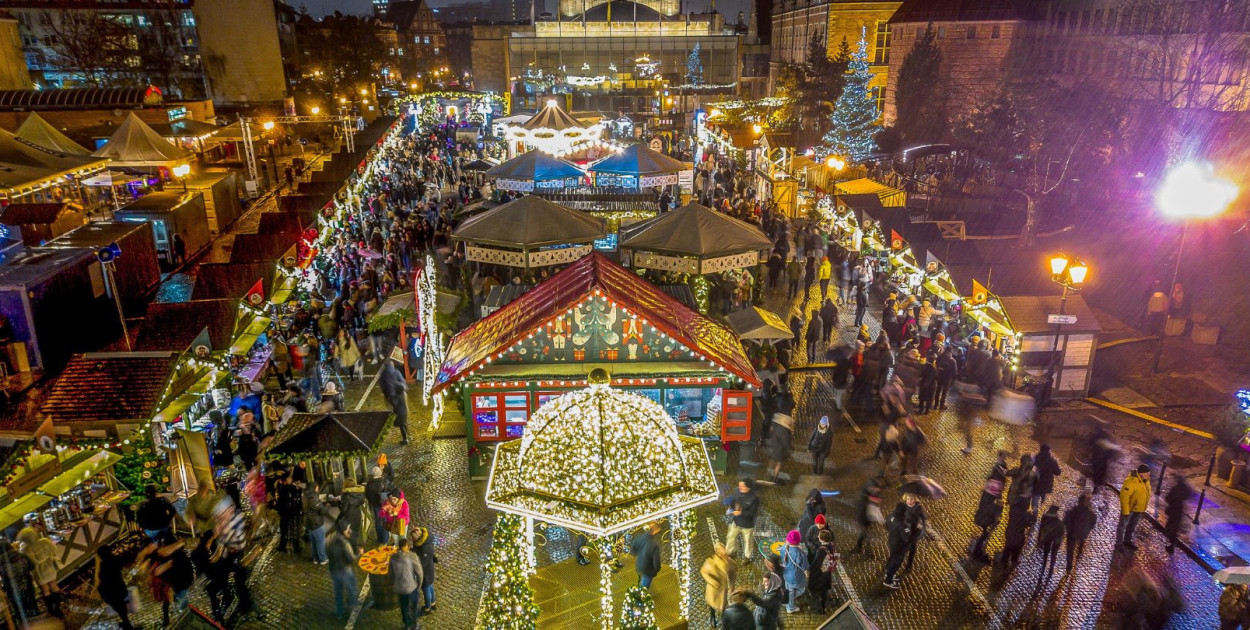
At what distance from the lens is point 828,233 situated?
21828 mm

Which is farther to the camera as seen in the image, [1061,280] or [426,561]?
[1061,280]

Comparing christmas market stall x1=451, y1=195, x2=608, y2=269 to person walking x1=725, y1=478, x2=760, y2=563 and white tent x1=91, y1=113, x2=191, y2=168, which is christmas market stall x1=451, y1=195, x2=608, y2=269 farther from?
white tent x1=91, y1=113, x2=191, y2=168

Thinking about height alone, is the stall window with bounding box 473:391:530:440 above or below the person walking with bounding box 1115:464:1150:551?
above

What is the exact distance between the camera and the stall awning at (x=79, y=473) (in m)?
8.41

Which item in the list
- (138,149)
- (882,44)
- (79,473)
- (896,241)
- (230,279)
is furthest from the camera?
(882,44)

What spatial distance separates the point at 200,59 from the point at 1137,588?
53.7 meters

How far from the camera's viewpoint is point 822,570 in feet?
26.6

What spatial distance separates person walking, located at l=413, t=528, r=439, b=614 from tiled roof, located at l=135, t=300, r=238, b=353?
6306 mm

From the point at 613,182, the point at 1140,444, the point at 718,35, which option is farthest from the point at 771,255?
the point at 718,35

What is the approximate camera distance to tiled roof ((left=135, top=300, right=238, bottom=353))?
11.9 m

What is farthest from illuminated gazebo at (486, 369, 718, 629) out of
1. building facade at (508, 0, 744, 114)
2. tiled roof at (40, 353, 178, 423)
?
building facade at (508, 0, 744, 114)

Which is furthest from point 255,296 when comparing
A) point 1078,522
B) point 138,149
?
point 1078,522

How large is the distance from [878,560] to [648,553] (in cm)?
353

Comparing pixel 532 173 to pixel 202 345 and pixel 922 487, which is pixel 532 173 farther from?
pixel 922 487
